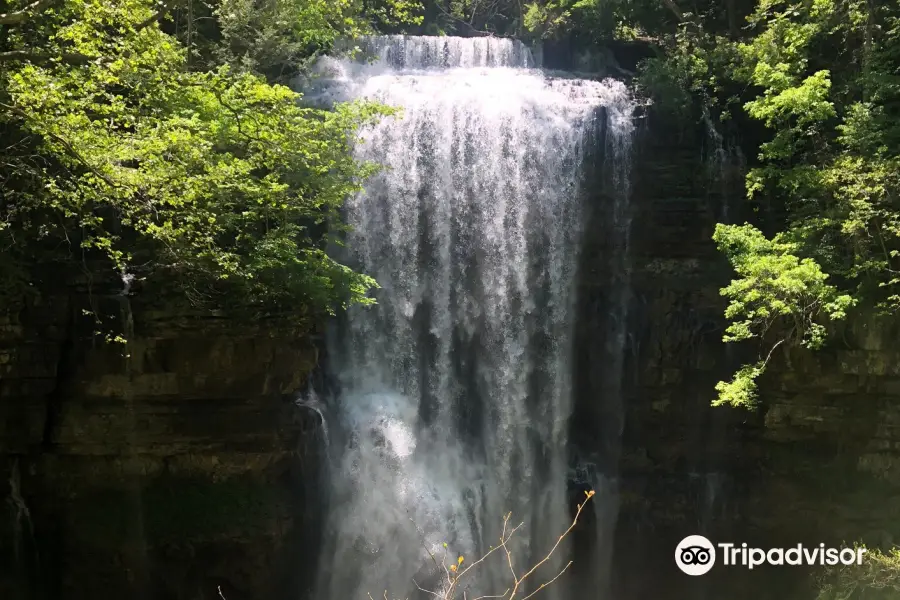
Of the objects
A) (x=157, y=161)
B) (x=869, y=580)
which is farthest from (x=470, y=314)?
(x=869, y=580)

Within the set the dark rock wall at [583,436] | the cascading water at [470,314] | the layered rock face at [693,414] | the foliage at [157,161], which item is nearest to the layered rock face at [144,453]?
the dark rock wall at [583,436]

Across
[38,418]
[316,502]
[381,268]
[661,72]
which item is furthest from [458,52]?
[38,418]

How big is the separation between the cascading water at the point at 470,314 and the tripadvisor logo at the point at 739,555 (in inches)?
96.6

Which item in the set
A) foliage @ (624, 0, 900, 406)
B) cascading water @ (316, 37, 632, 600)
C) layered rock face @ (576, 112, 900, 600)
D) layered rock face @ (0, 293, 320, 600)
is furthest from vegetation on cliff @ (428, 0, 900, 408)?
layered rock face @ (0, 293, 320, 600)

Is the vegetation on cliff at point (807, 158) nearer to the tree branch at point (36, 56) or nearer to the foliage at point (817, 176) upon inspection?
the foliage at point (817, 176)

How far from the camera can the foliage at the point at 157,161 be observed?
8266 mm

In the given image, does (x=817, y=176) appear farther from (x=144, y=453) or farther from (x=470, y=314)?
(x=144, y=453)

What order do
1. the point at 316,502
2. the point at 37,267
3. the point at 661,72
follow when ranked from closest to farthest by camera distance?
the point at 37,267 → the point at 316,502 → the point at 661,72

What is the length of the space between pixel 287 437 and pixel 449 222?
5362 mm

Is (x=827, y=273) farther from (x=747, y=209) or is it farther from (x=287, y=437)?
(x=287, y=437)

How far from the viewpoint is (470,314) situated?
1430 centimetres

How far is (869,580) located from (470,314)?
27.0 feet

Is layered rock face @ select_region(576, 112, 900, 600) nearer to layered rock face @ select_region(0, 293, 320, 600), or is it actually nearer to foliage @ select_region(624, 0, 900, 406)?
foliage @ select_region(624, 0, 900, 406)

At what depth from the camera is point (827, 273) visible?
11.7 meters
